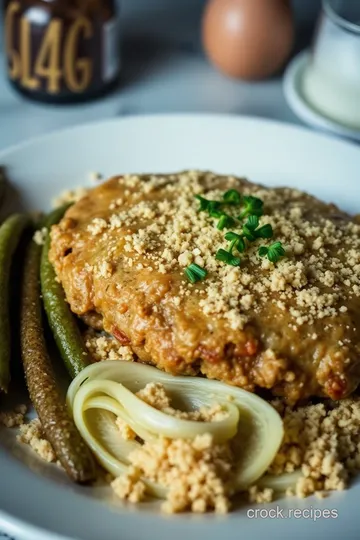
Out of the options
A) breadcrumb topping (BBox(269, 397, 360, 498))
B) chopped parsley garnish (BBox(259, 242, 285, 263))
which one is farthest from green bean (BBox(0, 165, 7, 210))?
breadcrumb topping (BBox(269, 397, 360, 498))

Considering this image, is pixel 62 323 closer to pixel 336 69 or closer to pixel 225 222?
pixel 225 222

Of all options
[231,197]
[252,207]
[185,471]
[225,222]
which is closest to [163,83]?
[231,197]

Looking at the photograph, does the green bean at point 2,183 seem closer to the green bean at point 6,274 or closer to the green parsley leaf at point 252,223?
the green bean at point 6,274

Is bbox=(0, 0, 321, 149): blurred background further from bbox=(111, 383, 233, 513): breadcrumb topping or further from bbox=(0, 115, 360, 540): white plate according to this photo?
bbox=(111, 383, 233, 513): breadcrumb topping

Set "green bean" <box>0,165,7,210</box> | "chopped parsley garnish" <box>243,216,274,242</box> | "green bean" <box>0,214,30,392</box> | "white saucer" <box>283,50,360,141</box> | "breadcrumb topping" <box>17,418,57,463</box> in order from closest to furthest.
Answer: "breadcrumb topping" <box>17,418,57,463</box> < "green bean" <box>0,214,30,392</box> < "chopped parsley garnish" <box>243,216,274,242</box> < "green bean" <box>0,165,7,210</box> < "white saucer" <box>283,50,360,141</box>

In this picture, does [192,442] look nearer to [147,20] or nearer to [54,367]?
[54,367]
